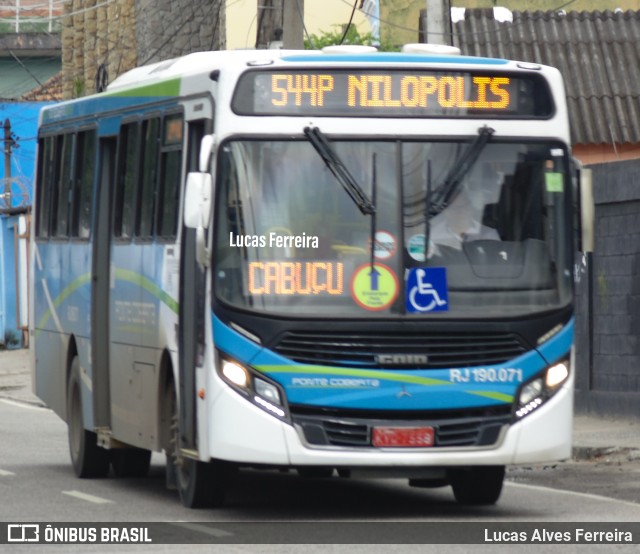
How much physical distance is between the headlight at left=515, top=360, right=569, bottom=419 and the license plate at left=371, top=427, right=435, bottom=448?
624 millimetres

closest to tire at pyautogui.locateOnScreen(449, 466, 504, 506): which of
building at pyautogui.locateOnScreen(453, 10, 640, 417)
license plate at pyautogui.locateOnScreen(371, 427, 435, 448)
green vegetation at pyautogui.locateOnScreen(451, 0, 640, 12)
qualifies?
license plate at pyautogui.locateOnScreen(371, 427, 435, 448)

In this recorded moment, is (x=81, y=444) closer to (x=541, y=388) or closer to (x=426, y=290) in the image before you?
(x=426, y=290)

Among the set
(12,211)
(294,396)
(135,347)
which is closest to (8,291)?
(12,211)

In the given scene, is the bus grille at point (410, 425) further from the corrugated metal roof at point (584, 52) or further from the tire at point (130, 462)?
the corrugated metal roof at point (584, 52)

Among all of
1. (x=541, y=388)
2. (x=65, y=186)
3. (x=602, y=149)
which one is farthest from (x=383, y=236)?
(x=602, y=149)

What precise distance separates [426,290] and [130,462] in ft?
16.6

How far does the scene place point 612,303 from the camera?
65.7 feet

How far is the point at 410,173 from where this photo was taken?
11.9 m

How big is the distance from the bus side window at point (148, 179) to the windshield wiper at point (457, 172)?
2447 millimetres

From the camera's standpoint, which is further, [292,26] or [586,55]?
[586,55]

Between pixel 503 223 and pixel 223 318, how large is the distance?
1901mm

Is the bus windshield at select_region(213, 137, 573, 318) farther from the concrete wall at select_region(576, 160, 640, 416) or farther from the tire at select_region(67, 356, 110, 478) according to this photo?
the concrete wall at select_region(576, 160, 640, 416)

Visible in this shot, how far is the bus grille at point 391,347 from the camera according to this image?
11.6m

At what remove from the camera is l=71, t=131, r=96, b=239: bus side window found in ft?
50.4
